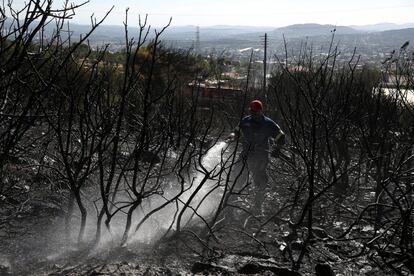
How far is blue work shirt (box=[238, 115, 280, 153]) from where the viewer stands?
275 inches

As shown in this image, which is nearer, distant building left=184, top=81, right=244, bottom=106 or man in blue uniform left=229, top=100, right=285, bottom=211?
man in blue uniform left=229, top=100, right=285, bottom=211

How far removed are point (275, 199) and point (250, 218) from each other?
134 centimetres

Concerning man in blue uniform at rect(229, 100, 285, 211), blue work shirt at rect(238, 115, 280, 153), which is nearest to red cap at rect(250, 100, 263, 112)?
man in blue uniform at rect(229, 100, 285, 211)

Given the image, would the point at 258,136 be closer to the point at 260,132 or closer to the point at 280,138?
the point at 260,132

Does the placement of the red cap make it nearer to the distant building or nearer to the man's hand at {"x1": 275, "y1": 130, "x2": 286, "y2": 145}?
the man's hand at {"x1": 275, "y1": 130, "x2": 286, "y2": 145}

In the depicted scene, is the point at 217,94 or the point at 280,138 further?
the point at 217,94

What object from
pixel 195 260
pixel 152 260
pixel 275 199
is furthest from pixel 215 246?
pixel 275 199

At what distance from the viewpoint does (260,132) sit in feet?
23.0

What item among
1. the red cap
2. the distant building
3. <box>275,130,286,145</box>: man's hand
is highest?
the red cap

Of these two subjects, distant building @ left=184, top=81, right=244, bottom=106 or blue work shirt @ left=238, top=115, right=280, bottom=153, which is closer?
blue work shirt @ left=238, top=115, right=280, bottom=153

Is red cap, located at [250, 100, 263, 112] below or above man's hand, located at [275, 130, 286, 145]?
above

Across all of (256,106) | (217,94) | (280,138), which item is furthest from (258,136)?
(217,94)

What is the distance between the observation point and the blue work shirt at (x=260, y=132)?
6.99m

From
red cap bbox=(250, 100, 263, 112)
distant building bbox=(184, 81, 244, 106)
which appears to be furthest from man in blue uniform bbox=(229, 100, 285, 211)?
distant building bbox=(184, 81, 244, 106)
